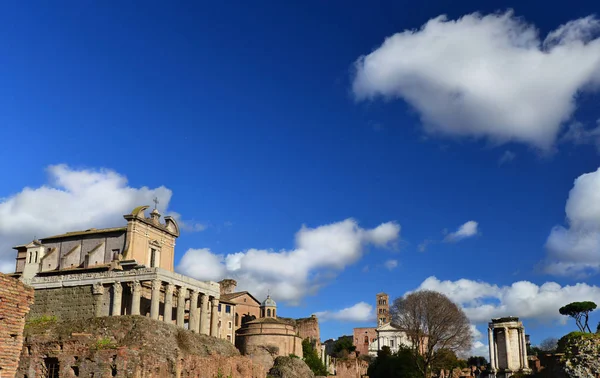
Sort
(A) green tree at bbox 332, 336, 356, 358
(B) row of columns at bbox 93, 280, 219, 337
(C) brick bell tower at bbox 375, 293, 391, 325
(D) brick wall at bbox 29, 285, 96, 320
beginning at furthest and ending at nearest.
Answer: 1. (C) brick bell tower at bbox 375, 293, 391, 325
2. (A) green tree at bbox 332, 336, 356, 358
3. (D) brick wall at bbox 29, 285, 96, 320
4. (B) row of columns at bbox 93, 280, 219, 337

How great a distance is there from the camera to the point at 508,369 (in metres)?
50.4

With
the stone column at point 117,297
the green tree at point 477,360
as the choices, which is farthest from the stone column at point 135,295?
the green tree at point 477,360

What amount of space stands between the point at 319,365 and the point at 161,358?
43.2 metres

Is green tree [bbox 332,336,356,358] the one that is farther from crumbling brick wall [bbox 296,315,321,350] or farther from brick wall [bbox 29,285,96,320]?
brick wall [bbox 29,285,96,320]

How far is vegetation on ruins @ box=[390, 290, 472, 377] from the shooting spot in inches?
2418

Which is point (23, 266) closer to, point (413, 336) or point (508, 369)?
point (413, 336)

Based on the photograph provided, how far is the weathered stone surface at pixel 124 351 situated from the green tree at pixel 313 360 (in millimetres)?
24922

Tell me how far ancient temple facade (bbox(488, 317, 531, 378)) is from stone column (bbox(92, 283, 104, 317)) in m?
33.2

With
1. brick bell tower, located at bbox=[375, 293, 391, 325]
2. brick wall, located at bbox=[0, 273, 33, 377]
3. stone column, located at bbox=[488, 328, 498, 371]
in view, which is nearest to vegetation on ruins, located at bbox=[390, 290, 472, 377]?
stone column, located at bbox=[488, 328, 498, 371]

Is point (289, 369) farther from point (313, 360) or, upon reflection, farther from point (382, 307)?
point (382, 307)

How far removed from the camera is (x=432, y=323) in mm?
61531

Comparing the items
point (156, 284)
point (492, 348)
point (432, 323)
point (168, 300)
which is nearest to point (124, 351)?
point (156, 284)

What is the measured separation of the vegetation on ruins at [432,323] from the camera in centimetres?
6141

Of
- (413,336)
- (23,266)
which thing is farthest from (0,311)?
(413,336)
